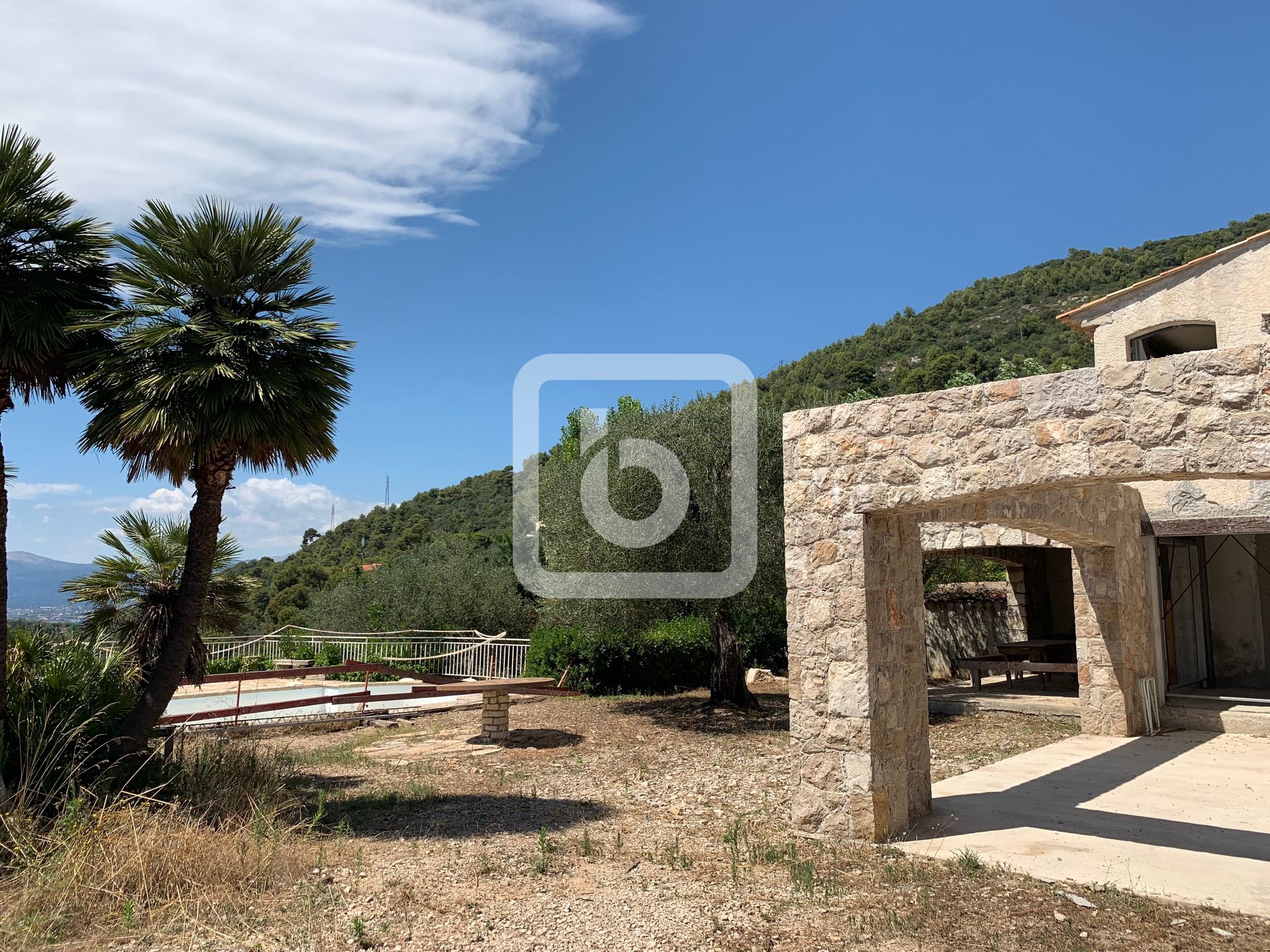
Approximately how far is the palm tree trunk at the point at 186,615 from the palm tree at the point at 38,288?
93 cm

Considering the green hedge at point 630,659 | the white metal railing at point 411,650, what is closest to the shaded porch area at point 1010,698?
the green hedge at point 630,659

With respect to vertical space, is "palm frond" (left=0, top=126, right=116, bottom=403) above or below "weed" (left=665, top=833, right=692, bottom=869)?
above

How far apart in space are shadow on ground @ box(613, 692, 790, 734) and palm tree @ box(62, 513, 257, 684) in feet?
20.3

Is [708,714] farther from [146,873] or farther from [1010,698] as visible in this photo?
[146,873]

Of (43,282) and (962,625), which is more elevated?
(43,282)

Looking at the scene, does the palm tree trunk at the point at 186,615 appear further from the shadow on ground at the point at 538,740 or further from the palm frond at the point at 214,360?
the shadow on ground at the point at 538,740

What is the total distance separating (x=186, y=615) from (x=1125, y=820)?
7.87m

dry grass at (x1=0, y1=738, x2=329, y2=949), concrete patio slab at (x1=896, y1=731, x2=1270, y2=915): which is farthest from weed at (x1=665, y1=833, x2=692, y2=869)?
dry grass at (x1=0, y1=738, x2=329, y2=949)

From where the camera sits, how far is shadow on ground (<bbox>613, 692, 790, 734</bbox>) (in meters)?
11.9

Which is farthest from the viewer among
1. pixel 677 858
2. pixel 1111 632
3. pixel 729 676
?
pixel 729 676

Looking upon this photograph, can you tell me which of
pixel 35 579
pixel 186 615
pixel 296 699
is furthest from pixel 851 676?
pixel 35 579

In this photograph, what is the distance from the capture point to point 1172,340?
40.5 feet

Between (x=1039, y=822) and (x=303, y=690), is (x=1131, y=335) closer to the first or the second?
(x=1039, y=822)

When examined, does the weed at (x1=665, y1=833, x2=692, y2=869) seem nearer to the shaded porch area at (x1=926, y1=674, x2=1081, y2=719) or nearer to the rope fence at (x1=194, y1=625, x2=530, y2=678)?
the shaded porch area at (x1=926, y1=674, x2=1081, y2=719)
